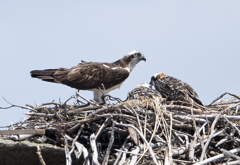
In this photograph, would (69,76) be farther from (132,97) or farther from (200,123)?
(200,123)

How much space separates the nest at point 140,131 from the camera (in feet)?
15.2

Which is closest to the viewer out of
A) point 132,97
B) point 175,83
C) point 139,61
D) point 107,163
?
point 107,163

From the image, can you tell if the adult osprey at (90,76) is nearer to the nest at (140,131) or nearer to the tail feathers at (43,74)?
the tail feathers at (43,74)

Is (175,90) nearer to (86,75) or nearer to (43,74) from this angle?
(86,75)

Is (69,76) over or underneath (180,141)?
over

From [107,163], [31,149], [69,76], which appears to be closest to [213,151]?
[107,163]

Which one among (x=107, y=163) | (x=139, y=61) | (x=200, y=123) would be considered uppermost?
(x=139, y=61)

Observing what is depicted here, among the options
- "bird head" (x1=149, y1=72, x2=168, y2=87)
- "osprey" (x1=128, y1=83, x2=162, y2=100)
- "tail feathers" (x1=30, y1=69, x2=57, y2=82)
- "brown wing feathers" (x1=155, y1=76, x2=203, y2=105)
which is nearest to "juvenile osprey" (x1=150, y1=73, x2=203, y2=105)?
"brown wing feathers" (x1=155, y1=76, x2=203, y2=105)

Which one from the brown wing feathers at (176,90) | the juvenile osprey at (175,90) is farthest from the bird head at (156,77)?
the brown wing feathers at (176,90)

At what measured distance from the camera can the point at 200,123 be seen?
5195 mm

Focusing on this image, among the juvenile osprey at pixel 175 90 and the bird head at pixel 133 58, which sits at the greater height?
the bird head at pixel 133 58

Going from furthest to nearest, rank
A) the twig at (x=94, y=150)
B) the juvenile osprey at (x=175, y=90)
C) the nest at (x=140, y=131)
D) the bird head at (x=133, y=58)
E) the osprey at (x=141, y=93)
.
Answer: the bird head at (x=133, y=58), the juvenile osprey at (x=175, y=90), the osprey at (x=141, y=93), the nest at (x=140, y=131), the twig at (x=94, y=150)

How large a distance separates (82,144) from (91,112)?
0.46 metres

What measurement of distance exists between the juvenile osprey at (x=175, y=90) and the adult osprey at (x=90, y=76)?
0.69 m
